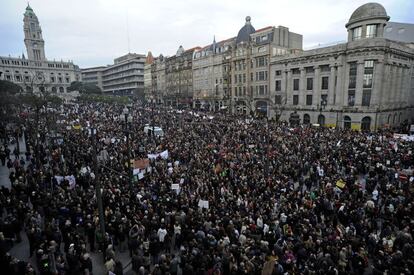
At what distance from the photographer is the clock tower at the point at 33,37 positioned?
135m

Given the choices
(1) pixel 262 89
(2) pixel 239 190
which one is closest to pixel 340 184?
(2) pixel 239 190

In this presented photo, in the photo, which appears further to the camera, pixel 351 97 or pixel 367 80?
pixel 351 97

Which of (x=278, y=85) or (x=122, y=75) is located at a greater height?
(x=122, y=75)

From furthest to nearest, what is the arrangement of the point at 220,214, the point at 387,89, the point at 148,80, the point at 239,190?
Result: the point at 148,80, the point at 387,89, the point at 239,190, the point at 220,214

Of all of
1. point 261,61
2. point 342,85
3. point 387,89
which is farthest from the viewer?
point 261,61

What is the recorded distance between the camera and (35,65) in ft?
445

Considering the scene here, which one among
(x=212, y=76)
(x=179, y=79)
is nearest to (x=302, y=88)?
(x=212, y=76)

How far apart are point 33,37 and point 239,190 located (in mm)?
163227

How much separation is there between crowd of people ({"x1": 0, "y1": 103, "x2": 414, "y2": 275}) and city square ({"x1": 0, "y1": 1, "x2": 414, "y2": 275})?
0.23 ft

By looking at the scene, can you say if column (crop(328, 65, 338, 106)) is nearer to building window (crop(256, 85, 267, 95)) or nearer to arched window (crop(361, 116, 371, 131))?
arched window (crop(361, 116, 371, 131))

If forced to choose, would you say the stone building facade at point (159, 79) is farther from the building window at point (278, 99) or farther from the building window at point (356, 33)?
the building window at point (356, 33)

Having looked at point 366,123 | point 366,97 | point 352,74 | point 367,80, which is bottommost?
point 366,123

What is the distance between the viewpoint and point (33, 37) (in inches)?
5408

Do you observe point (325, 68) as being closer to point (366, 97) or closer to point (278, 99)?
point (366, 97)
